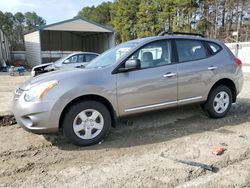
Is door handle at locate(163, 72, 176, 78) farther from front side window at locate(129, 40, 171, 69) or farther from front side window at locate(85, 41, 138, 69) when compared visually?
front side window at locate(85, 41, 138, 69)

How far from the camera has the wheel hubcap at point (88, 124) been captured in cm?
429

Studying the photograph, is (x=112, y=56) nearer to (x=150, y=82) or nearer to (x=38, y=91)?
(x=150, y=82)

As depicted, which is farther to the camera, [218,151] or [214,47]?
[214,47]

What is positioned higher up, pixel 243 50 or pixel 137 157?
pixel 243 50

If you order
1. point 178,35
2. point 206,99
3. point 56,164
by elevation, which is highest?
point 178,35

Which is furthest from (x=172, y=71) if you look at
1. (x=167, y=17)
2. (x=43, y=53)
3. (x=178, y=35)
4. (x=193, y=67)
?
(x=167, y=17)

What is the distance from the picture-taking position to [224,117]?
5785 mm

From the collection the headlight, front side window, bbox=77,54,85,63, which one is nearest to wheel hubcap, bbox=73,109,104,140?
the headlight

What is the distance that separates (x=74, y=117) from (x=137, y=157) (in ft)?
3.72

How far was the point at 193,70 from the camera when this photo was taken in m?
5.23

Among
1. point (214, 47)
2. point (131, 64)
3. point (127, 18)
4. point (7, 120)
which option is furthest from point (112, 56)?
point (127, 18)

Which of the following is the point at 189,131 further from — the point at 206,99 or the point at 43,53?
the point at 43,53

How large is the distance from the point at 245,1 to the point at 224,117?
24415 millimetres

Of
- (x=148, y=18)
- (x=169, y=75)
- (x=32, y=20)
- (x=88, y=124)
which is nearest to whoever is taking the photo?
(x=88, y=124)
